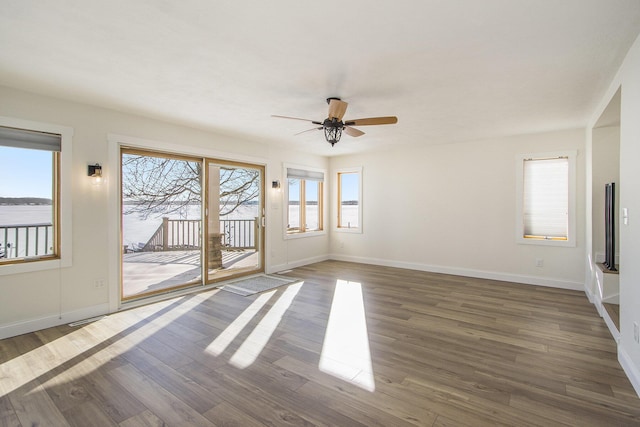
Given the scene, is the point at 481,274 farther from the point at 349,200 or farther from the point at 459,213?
the point at 349,200

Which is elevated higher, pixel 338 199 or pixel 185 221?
pixel 338 199

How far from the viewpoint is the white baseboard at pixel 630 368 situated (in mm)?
2354

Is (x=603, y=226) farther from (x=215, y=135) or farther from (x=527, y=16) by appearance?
(x=215, y=135)

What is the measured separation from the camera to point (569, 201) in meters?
5.21

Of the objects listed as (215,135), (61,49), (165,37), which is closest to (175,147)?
(215,135)

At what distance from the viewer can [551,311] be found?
13.6 ft

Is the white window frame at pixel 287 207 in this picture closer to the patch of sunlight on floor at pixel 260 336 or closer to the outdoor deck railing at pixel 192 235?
the outdoor deck railing at pixel 192 235

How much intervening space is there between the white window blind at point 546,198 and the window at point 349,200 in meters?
3.30

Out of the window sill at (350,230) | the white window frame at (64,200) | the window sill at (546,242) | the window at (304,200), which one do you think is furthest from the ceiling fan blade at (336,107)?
the window sill at (350,230)

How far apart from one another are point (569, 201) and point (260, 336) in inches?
206

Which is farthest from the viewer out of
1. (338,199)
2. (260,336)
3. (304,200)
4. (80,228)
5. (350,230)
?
(338,199)

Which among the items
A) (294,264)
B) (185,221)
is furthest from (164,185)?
(294,264)

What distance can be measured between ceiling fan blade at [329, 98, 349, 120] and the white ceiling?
0.31ft

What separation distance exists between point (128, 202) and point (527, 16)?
15.5ft
